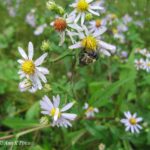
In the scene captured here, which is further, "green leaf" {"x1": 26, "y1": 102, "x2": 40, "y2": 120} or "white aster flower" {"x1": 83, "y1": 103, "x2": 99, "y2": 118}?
"green leaf" {"x1": 26, "y1": 102, "x2": 40, "y2": 120}

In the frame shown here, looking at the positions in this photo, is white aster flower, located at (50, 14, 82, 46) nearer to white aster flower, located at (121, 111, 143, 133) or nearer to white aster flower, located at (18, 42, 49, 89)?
white aster flower, located at (18, 42, 49, 89)

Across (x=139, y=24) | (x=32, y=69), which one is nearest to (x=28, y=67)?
(x=32, y=69)

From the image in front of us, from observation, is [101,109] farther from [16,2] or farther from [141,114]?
[16,2]

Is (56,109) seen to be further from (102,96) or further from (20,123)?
(20,123)

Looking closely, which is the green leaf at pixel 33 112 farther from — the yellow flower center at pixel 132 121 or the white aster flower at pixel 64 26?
the white aster flower at pixel 64 26

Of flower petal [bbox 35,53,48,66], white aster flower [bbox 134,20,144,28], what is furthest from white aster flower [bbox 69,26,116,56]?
white aster flower [bbox 134,20,144,28]

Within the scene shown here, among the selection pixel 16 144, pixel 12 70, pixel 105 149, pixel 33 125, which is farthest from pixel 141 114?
pixel 12 70

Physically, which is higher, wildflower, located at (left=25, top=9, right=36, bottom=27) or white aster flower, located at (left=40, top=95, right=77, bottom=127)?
wildflower, located at (left=25, top=9, right=36, bottom=27)
